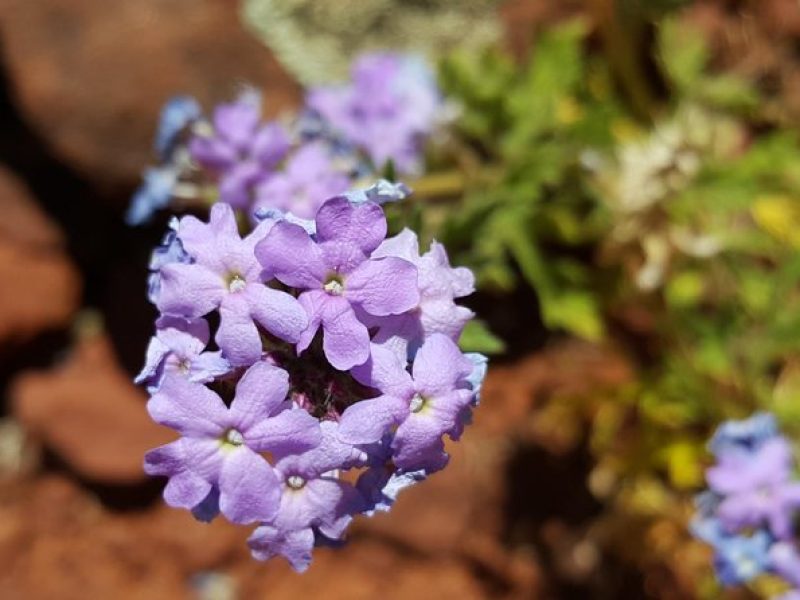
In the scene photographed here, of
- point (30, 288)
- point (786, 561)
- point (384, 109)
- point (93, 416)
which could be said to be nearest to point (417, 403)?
point (786, 561)

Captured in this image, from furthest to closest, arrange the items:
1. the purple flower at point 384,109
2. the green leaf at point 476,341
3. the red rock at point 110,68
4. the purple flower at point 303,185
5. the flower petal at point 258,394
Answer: the red rock at point 110,68 < the purple flower at point 384,109 < the purple flower at point 303,185 < the green leaf at point 476,341 < the flower petal at point 258,394

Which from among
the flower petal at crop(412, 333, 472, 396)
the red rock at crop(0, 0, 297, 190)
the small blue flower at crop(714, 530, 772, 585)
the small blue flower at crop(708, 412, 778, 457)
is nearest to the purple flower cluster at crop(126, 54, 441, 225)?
the flower petal at crop(412, 333, 472, 396)

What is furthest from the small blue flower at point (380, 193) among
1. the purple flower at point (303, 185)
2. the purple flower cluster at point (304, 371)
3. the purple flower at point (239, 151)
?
the purple flower at point (239, 151)

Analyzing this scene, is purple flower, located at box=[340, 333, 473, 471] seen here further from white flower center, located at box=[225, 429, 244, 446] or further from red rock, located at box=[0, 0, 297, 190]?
red rock, located at box=[0, 0, 297, 190]

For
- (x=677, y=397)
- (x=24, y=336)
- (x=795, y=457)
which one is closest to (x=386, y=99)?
(x=677, y=397)

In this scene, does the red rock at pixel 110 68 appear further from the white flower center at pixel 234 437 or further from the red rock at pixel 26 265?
the white flower center at pixel 234 437

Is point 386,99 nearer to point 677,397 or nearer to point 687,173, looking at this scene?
point 687,173
